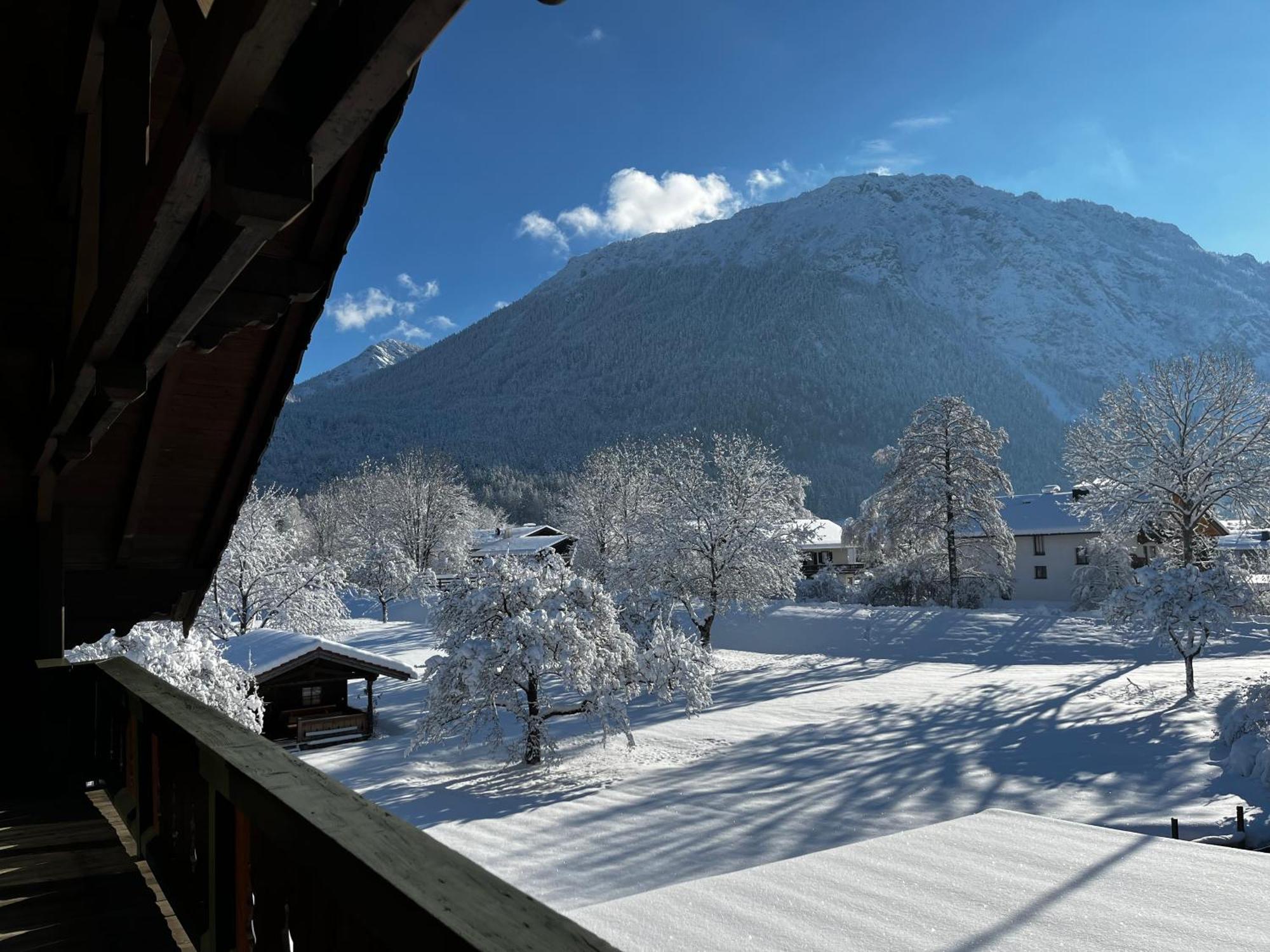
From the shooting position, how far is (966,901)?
566 centimetres

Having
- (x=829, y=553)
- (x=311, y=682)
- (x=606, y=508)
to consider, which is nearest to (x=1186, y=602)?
(x=311, y=682)

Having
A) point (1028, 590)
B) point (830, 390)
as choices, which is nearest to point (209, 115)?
point (1028, 590)

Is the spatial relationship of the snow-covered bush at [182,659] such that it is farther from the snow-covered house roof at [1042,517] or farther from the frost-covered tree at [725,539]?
the snow-covered house roof at [1042,517]

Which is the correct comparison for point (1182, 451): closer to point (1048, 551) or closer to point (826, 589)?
point (826, 589)

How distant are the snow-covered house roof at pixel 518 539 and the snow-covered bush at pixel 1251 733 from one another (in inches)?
1600

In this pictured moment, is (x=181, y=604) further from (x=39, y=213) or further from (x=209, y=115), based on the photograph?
(x=209, y=115)

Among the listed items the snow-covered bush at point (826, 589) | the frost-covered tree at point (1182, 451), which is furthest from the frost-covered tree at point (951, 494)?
the frost-covered tree at point (1182, 451)

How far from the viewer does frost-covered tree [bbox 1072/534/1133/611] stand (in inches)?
1409

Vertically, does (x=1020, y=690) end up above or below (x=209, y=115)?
below

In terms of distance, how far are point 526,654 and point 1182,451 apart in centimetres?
2229

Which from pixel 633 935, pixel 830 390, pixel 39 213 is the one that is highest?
pixel 830 390

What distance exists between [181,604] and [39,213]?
14.8 feet

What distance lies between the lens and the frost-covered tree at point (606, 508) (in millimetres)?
47812

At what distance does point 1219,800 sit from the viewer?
46.4 feet
